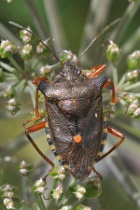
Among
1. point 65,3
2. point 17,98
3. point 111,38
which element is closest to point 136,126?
point 111,38

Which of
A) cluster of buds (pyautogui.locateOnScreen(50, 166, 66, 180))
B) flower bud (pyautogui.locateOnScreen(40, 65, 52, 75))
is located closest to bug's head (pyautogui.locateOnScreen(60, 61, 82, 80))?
flower bud (pyautogui.locateOnScreen(40, 65, 52, 75))

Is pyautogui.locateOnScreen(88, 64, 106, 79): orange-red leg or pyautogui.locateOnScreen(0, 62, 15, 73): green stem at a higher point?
pyautogui.locateOnScreen(0, 62, 15, 73): green stem

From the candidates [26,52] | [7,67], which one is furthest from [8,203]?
[26,52]

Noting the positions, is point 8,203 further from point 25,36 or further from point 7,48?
point 25,36

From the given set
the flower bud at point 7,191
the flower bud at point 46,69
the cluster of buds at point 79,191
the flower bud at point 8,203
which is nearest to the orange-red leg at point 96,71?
the flower bud at point 46,69

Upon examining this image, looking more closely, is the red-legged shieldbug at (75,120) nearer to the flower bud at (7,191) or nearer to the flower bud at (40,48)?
the flower bud at (40,48)

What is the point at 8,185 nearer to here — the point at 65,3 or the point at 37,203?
the point at 37,203

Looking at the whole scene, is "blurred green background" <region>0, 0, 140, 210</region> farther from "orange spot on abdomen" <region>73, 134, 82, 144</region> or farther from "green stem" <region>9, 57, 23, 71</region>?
"orange spot on abdomen" <region>73, 134, 82, 144</region>
